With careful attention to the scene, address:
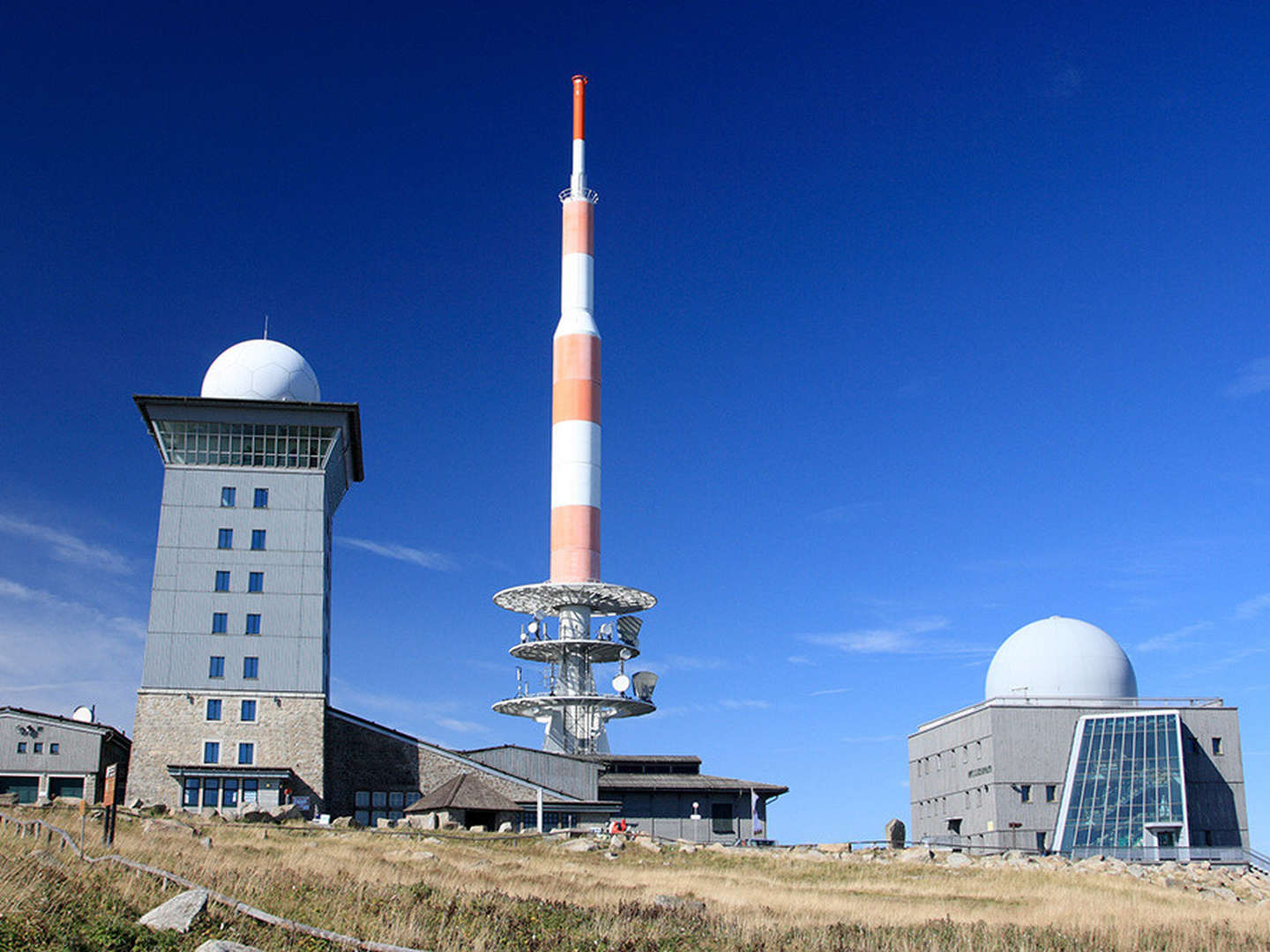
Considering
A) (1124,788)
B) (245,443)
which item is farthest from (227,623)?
(1124,788)

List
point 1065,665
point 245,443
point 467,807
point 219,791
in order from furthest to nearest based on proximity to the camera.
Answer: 1. point 1065,665
2. point 245,443
3. point 219,791
4. point 467,807

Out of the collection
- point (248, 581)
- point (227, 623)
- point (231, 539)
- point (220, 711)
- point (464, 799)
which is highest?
point (231, 539)

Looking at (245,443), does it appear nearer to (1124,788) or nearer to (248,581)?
(248,581)

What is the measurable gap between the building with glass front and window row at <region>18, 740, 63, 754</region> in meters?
44.6

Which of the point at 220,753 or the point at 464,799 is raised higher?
the point at 220,753

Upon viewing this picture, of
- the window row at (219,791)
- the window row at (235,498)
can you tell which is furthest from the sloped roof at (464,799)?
the window row at (235,498)

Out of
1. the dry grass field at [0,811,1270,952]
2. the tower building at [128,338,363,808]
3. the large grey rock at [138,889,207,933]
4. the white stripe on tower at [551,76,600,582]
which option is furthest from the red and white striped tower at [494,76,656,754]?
the large grey rock at [138,889,207,933]

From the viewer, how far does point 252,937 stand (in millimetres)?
18469

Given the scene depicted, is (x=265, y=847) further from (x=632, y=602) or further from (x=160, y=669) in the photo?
(x=632, y=602)

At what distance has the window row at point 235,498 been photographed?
68188mm

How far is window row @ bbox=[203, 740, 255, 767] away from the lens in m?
63.8

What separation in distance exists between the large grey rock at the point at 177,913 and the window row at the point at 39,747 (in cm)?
5023

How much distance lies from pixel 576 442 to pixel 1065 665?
101 feet

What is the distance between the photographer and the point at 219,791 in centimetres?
6281
